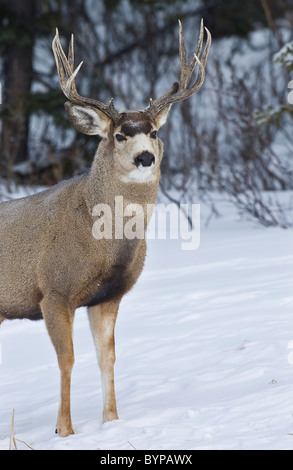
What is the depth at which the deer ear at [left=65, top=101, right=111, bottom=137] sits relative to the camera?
17.8ft

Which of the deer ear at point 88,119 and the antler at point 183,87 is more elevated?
the antler at point 183,87

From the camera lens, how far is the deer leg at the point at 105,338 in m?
5.42

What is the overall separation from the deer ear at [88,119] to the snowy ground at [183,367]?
1717 mm

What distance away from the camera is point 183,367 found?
19.7ft

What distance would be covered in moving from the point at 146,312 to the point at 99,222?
2.39 m

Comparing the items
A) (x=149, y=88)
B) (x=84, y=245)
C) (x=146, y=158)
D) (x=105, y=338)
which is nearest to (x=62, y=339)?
(x=105, y=338)

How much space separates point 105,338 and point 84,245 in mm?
690

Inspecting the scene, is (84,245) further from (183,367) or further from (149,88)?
(149,88)

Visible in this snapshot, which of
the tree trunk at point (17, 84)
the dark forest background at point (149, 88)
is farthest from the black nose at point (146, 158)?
the tree trunk at point (17, 84)

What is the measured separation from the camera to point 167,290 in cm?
805

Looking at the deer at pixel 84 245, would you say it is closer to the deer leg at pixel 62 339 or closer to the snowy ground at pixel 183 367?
the deer leg at pixel 62 339

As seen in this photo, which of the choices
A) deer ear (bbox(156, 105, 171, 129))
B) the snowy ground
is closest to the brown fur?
deer ear (bbox(156, 105, 171, 129))

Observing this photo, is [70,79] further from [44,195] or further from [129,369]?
[129,369]
